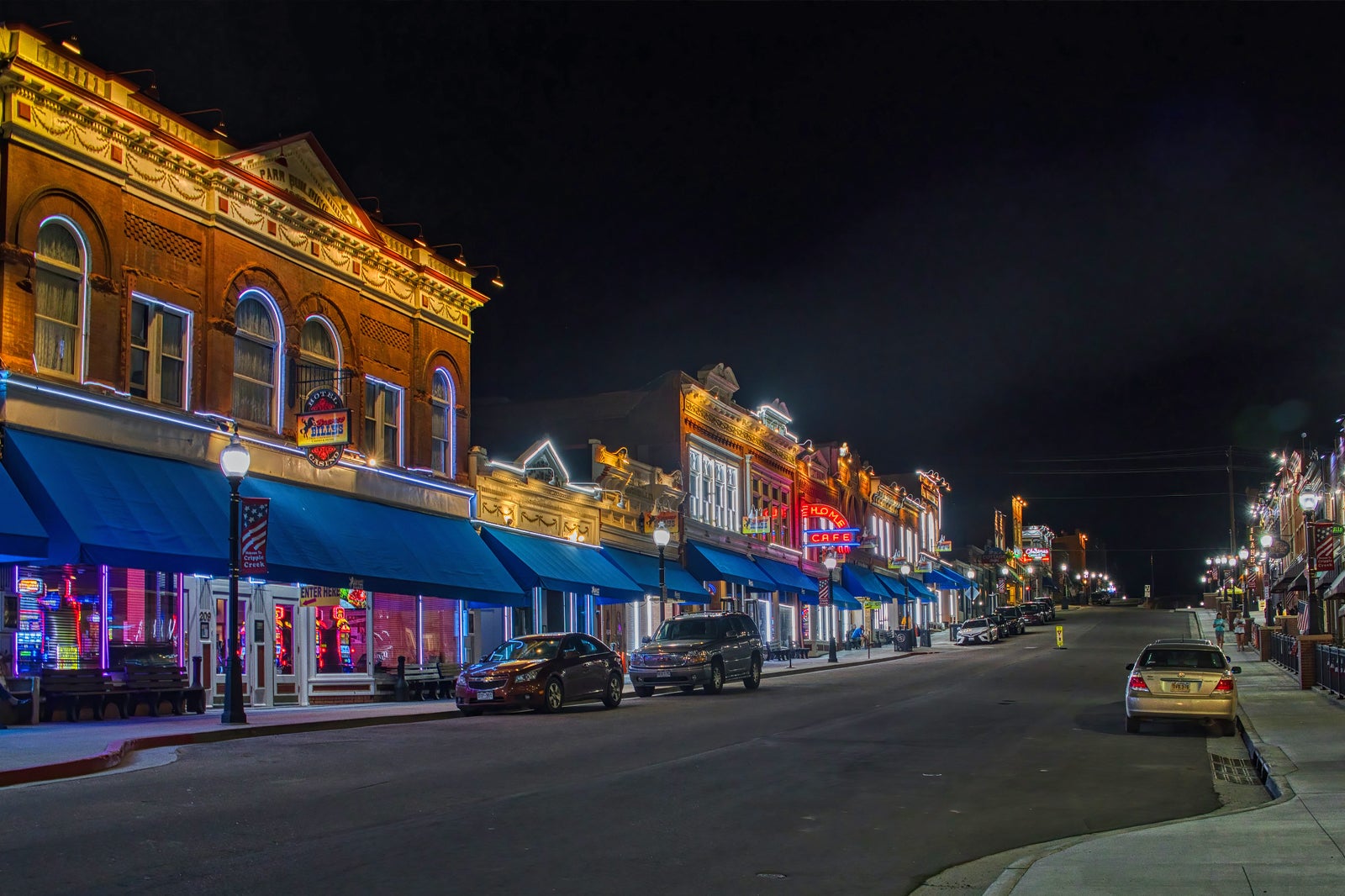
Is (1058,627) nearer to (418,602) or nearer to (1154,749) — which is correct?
(418,602)

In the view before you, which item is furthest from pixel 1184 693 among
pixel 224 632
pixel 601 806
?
pixel 224 632

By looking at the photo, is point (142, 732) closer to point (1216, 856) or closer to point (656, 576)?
point (1216, 856)

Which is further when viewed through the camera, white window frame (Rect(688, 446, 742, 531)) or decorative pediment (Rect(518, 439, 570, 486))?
white window frame (Rect(688, 446, 742, 531))

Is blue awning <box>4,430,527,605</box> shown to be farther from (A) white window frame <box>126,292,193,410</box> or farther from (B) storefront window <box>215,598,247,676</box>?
(A) white window frame <box>126,292,193,410</box>

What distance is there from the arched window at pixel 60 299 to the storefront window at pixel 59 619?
11.2 ft

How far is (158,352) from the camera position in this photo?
23.4m

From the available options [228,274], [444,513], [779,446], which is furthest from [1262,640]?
[228,274]

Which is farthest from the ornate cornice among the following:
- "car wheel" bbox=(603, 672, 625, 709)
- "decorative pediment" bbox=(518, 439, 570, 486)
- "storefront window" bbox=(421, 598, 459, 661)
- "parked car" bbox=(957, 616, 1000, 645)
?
"parked car" bbox=(957, 616, 1000, 645)

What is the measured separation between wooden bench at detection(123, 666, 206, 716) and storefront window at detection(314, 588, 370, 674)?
5.33 metres

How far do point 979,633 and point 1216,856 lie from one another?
57.9 m

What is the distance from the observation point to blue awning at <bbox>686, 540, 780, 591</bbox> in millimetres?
46781

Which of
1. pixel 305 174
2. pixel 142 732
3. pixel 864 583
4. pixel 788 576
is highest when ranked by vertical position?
pixel 305 174

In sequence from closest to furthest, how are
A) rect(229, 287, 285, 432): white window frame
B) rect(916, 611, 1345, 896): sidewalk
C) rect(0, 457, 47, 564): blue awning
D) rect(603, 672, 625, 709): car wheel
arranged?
rect(916, 611, 1345, 896): sidewalk → rect(0, 457, 47, 564): blue awning → rect(603, 672, 625, 709): car wheel → rect(229, 287, 285, 432): white window frame

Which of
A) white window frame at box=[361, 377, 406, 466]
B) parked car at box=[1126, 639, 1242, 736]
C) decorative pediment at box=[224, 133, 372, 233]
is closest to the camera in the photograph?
parked car at box=[1126, 639, 1242, 736]
